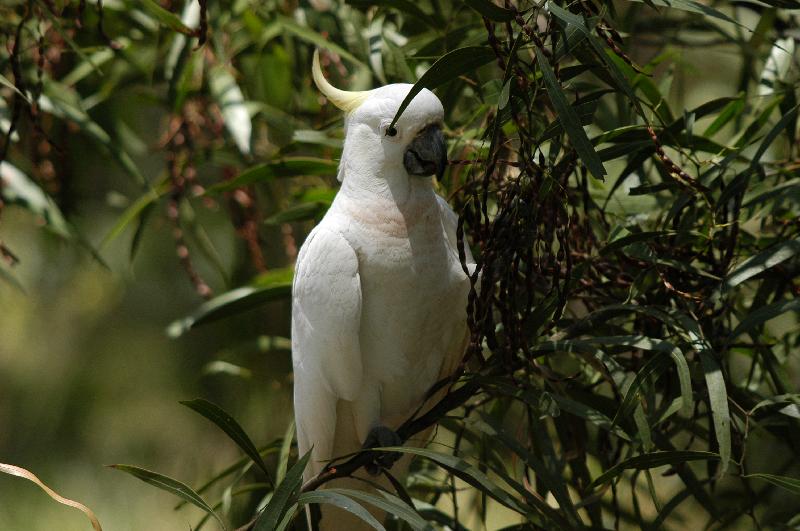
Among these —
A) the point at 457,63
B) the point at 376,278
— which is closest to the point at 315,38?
the point at 376,278

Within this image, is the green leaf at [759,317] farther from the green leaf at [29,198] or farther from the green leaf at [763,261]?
the green leaf at [29,198]

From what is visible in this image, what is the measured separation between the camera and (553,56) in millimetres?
1021

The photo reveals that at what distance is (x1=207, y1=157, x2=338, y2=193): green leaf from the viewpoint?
163cm

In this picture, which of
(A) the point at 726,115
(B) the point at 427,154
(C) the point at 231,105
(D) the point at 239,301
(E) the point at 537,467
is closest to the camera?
(E) the point at 537,467

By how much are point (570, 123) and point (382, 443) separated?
24.9 inches

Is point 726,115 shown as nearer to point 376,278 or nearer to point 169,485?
point 376,278

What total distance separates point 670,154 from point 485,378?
0.82 m

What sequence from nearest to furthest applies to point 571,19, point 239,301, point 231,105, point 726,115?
point 571,19 < point 726,115 < point 239,301 < point 231,105

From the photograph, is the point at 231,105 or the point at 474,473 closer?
the point at 474,473

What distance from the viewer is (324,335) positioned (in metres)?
1.37

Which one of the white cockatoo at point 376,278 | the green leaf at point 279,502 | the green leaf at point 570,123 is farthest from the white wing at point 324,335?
the green leaf at point 570,123

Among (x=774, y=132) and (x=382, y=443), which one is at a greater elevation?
(x=774, y=132)

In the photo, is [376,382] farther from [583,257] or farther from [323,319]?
[583,257]

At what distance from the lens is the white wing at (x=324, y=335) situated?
1336 mm
